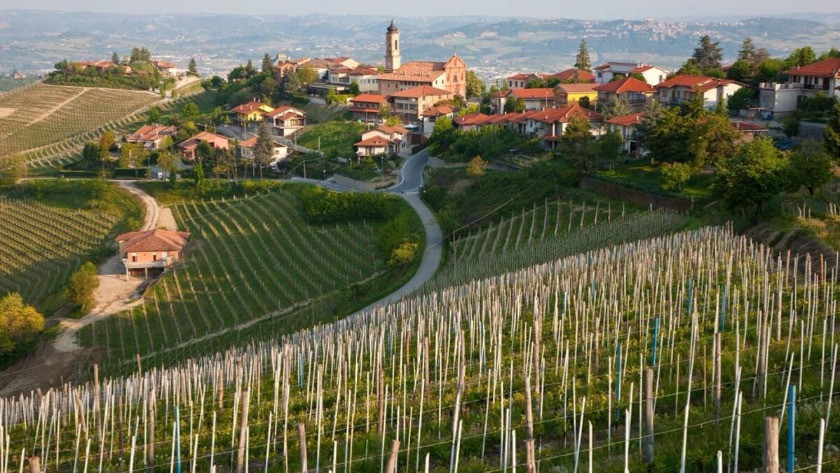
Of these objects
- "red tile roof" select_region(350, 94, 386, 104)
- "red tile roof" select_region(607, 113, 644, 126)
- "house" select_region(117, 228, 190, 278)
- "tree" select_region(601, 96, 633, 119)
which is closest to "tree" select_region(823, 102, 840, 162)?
"red tile roof" select_region(607, 113, 644, 126)

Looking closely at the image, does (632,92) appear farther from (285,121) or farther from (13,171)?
(13,171)

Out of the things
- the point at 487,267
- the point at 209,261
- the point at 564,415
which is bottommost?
the point at 209,261

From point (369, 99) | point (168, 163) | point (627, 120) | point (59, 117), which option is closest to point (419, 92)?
point (369, 99)

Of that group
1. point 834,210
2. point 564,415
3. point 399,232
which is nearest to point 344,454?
point 564,415

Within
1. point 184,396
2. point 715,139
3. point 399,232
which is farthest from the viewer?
point 399,232

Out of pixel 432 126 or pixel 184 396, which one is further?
pixel 432 126

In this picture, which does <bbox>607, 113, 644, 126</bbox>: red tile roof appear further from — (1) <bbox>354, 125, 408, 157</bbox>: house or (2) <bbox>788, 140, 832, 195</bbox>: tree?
(2) <bbox>788, 140, 832, 195</bbox>: tree

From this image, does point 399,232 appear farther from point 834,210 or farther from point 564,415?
point 564,415

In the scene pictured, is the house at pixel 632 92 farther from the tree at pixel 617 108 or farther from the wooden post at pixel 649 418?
the wooden post at pixel 649 418
